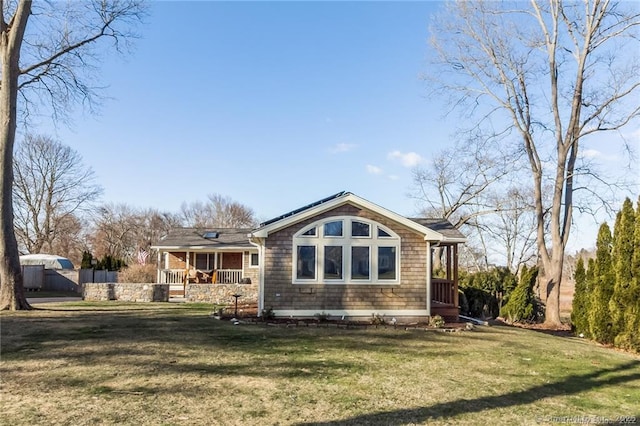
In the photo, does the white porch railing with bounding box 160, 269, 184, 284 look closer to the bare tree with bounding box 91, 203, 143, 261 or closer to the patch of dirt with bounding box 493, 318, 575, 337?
the patch of dirt with bounding box 493, 318, 575, 337

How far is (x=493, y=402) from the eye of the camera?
214 inches

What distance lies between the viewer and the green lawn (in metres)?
4.74

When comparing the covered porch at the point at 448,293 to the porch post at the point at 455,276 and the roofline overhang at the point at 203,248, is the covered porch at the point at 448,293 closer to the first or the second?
the porch post at the point at 455,276

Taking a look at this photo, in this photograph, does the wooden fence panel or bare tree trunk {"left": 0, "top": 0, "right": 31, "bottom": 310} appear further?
the wooden fence panel

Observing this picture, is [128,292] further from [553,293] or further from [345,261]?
[553,293]

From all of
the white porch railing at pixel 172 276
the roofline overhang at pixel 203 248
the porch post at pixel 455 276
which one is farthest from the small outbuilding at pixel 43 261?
the porch post at pixel 455 276

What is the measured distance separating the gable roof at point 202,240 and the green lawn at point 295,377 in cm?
1202

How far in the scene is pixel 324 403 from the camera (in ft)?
16.7

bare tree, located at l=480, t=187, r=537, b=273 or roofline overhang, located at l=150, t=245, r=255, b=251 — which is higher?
bare tree, located at l=480, t=187, r=537, b=273

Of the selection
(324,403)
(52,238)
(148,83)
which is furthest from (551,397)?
(52,238)

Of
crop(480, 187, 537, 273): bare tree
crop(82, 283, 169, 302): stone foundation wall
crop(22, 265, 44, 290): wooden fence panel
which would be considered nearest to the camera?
crop(82, 283, 169, 302): stone foundation wall

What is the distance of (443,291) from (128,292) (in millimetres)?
13208

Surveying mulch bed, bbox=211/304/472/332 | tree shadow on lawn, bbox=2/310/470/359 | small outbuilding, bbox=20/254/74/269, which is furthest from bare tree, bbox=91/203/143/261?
mulch bed, bbox=211/304/472/332

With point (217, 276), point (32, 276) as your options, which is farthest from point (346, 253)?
point (32, 276)
